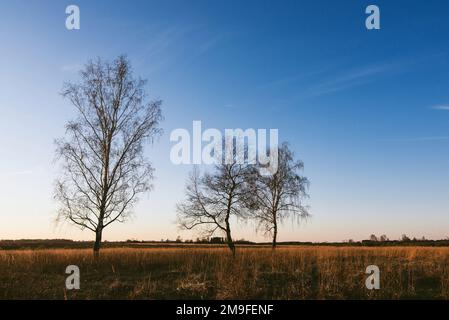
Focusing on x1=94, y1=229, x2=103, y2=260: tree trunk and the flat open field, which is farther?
x1=94, y1=229, x2=103, y2=260: tree trunk

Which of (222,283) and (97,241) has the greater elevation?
(97,241)

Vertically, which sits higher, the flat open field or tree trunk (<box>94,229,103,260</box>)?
tree trunk (<box>94,229,103,260</box>)

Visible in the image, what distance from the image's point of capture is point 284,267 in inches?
570

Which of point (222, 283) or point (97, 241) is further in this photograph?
point (97, 241)

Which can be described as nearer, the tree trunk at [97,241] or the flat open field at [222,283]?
the flat open field at [222,283]

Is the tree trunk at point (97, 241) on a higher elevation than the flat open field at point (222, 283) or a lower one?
higher

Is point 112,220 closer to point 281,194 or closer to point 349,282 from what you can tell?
point 349,282

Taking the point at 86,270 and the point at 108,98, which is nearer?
the point at 86,270
